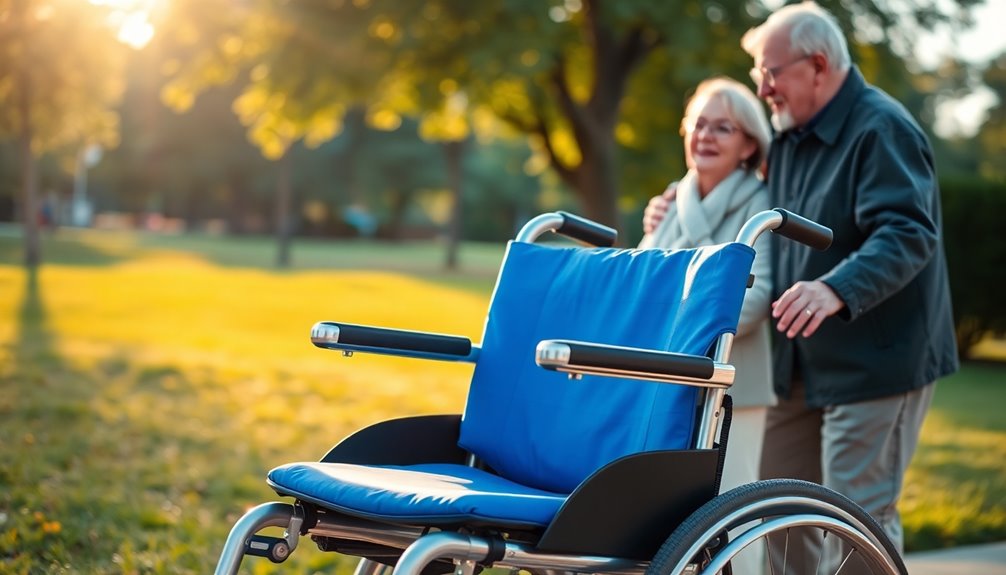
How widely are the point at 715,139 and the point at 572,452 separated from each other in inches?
40.4

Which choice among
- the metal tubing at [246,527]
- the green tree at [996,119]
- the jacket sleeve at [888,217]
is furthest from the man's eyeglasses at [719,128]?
the green tree at [996,119]

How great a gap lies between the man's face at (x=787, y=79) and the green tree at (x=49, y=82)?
1928 centimetres

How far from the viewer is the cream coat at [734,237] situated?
11.1 ft

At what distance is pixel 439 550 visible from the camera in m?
2.26

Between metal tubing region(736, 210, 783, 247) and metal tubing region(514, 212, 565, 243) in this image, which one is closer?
metal tubing region(736, 210, 783, 247)

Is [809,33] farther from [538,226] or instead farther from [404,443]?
[404,443]

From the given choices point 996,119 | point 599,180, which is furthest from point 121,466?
point 996,119

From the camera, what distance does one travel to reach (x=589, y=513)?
240cm

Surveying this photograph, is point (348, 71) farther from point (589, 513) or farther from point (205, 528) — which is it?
point (589, 513)

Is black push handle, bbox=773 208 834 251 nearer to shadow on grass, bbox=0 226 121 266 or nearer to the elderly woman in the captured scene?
the elderly woman

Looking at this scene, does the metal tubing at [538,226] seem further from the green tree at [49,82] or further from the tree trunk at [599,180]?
the green tree at [49,82]

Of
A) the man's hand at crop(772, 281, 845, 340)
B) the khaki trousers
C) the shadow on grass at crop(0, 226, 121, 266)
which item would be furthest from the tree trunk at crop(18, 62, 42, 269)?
the man's hand at crop(772, 281, 845, 340)

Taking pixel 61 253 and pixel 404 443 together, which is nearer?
pixel 404 443

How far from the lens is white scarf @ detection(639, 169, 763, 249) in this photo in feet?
11.3
